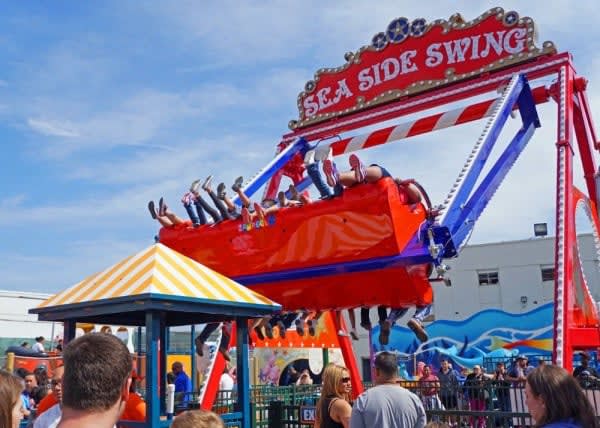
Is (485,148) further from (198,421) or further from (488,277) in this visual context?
(488,277)

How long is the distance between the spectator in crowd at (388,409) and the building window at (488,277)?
2675 centimetres

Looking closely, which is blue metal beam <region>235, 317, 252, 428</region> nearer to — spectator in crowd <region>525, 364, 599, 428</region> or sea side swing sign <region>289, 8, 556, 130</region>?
spectator in crowd <region>525, 364, 599, 428</region>

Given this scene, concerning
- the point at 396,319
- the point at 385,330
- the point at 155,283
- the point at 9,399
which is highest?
the point at 155,283

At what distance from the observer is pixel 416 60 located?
33.4ft

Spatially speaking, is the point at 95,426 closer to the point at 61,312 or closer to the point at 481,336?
the point at 61,312

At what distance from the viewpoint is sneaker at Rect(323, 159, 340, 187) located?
7.34 m

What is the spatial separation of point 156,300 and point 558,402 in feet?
10.6

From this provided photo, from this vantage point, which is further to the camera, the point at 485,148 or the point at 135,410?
the point at 485,148

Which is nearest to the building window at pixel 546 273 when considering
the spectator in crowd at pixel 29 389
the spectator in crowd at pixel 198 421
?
the spectator in crowd at pixel 29 389

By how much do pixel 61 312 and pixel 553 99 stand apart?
24.0ft

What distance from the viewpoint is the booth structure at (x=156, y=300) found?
16.5ft

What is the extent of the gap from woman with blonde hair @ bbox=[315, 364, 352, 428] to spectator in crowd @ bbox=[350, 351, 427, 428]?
14.6 inches

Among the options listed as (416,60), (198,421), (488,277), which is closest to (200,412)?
(198,421)

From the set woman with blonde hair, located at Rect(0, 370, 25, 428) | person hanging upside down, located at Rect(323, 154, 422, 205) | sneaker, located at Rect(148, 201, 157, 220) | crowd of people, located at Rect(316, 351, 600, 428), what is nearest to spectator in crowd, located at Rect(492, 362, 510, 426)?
crowd of people, located at Rect(316, 351, 600, 428)
